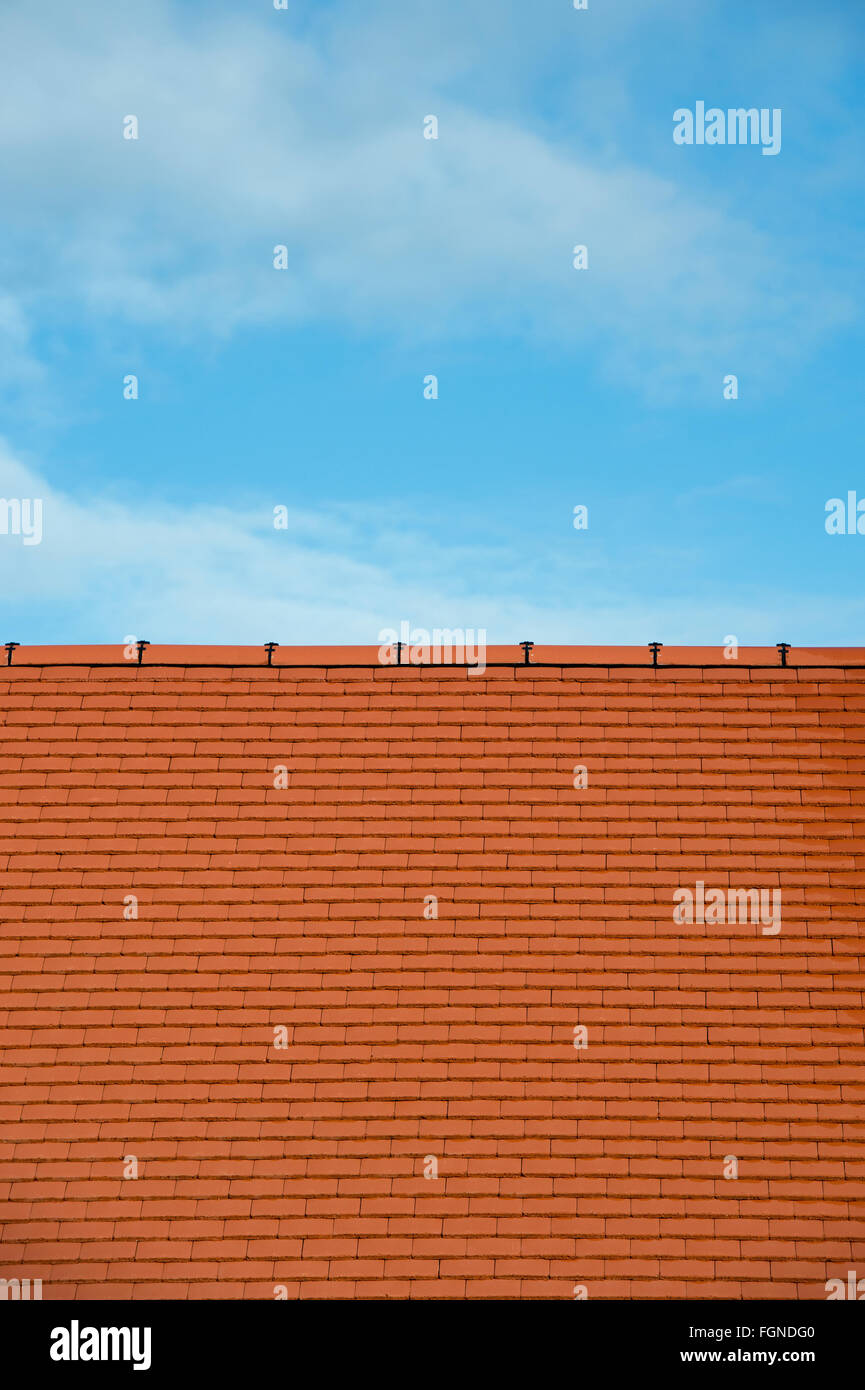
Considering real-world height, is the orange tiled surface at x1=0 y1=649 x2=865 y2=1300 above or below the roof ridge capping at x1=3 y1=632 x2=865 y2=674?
below

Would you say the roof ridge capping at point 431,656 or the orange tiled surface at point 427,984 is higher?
the roof ridge capping at point 431,656

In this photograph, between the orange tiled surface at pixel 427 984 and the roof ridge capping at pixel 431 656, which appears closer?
the orange tiled surface at pixel 427 984

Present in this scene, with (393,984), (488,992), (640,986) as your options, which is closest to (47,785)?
(393,984)

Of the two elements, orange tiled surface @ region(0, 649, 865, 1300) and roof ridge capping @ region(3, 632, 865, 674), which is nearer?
orange tiled surface @ region(0, 649, 865, 1300)

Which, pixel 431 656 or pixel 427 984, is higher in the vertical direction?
pixel 431 656

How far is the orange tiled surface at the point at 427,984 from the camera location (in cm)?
909

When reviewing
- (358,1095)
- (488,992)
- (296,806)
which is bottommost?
(358,1095)

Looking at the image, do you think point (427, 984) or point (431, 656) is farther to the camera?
point (431, 656)

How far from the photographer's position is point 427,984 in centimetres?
998

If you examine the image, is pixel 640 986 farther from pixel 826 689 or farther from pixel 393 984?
pixel 826 689

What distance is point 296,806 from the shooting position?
424 inches

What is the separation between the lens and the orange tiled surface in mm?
9086
